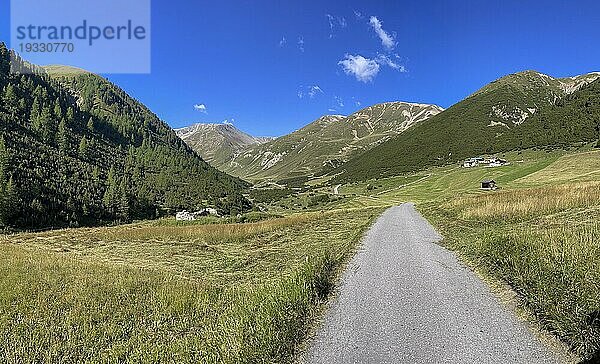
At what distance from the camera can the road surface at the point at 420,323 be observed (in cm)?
606

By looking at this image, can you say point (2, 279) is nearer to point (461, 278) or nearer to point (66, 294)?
point (66, 294)

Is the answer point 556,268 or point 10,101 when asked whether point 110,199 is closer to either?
point 10,101

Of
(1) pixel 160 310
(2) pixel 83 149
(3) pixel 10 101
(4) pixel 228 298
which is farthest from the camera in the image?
(3) pixel 10 101

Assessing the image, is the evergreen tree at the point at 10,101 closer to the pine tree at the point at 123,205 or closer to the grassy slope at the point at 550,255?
the pine tree at the point at 123,205

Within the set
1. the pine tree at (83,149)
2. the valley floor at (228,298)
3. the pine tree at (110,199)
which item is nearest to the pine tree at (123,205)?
the pine tree at (110,199)

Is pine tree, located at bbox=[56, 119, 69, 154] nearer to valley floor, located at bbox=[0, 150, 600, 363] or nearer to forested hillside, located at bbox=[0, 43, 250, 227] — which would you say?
forested hillside, located at bbox=[0, 43, 250, 227]

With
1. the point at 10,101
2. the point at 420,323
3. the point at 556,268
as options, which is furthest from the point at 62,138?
the point at 556,268

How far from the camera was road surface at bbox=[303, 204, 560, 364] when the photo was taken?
6062 mm

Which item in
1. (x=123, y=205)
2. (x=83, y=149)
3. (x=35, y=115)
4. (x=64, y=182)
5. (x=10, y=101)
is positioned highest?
(x=10, y=101)

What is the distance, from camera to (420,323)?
Answer: 7.37 m

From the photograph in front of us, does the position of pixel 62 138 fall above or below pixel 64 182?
above

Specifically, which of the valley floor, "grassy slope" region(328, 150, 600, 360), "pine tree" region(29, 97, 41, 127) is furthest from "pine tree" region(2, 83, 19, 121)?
"grassy slope" region(328, 150, 600, 360)

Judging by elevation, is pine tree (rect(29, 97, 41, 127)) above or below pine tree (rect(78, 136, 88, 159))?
above

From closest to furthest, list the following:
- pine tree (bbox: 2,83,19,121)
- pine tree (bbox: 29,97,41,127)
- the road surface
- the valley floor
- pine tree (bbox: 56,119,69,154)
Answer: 1. the road surface
2. the valley floor
3. pine tree (bbox: 56,119,69,154)
4. pine tree (bbox: 29,97,41,127)
5. pine tree (bbox: 2,83,19,121)
